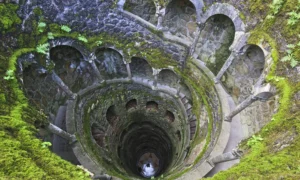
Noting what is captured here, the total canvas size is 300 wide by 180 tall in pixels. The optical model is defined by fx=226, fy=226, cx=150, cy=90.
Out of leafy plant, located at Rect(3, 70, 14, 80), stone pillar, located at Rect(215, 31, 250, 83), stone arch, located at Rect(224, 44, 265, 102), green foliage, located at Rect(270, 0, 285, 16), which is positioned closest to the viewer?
leafy plant, located at Rect(3, 70, 14, 80)

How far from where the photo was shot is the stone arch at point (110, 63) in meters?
13.7

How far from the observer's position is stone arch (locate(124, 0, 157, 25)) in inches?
516

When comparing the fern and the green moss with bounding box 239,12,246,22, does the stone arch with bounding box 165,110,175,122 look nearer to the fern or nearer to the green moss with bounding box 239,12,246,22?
the green moss with bounding box 239,12,246,22

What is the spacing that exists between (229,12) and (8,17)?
32.9 feet

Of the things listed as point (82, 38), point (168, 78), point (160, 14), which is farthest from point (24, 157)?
point (168, 78)

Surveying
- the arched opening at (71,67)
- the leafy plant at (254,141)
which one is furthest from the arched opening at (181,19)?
the leafy plant at (254,141)

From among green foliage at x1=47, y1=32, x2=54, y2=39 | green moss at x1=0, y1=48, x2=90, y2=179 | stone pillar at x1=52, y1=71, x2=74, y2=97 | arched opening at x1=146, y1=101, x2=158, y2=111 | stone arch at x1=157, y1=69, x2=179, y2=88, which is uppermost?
green foliage at x1=47, y1=32, x2=54, y2=39

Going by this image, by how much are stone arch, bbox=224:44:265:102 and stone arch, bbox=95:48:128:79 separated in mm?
6596

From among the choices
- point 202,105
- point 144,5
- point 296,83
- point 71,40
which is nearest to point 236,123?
point 202,105

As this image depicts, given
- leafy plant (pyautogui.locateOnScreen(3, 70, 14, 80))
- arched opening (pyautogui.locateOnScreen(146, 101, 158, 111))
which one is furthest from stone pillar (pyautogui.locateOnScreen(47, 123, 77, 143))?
arched opening (pyautogui.locateOnScreen(146, 101, 158, 111))

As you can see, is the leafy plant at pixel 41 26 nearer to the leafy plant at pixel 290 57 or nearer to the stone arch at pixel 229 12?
the stone arch at pixel 229 12

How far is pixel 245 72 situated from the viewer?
12.7 m

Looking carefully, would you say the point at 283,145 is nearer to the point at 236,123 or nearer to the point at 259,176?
the point at 259,176

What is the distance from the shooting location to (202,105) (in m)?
13.0
